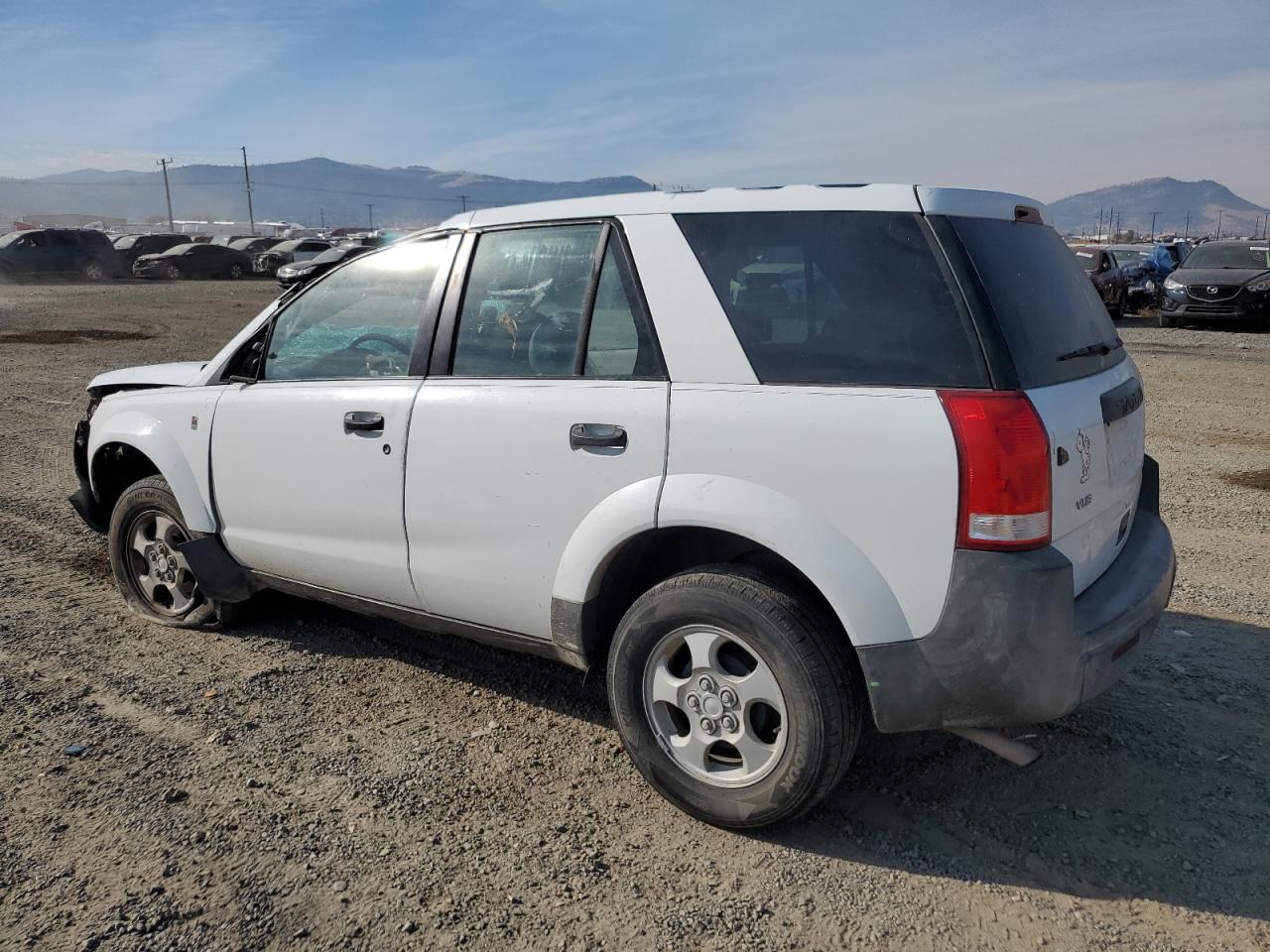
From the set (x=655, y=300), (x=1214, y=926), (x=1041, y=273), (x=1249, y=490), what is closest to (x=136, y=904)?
(x=655, y=300)

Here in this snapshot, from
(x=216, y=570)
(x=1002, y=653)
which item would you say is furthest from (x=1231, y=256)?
(x=216, y=570)

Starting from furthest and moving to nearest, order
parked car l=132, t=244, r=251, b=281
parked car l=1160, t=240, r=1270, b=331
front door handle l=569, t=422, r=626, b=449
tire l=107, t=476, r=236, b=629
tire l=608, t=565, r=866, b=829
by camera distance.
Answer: parked car l=132, t=244, r=251, b=281, parked car l=1160, t=240, r=1270, b=331, tire l=107, t=476, r=236, b=629, front door handle l=569, t=422, r=626, b=449, tire l=608, t=565, r=866, b=829

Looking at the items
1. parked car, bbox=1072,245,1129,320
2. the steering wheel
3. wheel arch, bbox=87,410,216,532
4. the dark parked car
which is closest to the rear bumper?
the steering wheel

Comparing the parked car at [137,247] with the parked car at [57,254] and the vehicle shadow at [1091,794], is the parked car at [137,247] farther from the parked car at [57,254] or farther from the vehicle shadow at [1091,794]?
the vehicle shadow at [1091,794]

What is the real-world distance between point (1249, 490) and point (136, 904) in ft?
24.0

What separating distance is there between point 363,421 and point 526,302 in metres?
0.76

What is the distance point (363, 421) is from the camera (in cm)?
366

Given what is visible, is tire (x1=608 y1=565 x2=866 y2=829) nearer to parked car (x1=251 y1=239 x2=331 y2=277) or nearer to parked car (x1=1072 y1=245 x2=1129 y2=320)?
parked car (x1=1072 y1=245 x2=1129 y2=320)

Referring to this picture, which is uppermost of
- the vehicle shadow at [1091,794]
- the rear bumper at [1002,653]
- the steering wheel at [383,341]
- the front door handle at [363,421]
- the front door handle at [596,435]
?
the steering wheel at [383,341]

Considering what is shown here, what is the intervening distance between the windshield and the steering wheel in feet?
69.5

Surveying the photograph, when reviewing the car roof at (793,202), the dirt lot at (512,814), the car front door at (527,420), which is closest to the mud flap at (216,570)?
the dirt lot at (512,814)

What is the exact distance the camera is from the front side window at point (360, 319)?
3756 millimetres

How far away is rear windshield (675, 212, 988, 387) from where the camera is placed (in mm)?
2684

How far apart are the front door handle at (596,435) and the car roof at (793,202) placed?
730 millimetres
